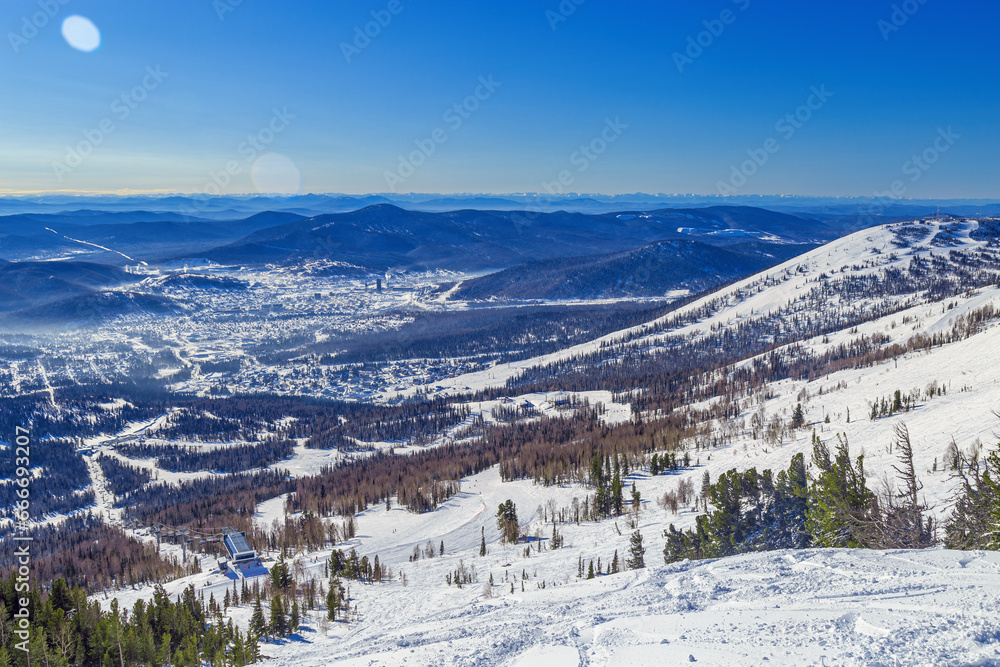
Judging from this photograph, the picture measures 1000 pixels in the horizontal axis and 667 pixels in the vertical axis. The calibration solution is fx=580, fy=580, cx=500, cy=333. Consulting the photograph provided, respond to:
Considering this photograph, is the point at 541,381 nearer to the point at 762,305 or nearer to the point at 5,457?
the point at 762,305

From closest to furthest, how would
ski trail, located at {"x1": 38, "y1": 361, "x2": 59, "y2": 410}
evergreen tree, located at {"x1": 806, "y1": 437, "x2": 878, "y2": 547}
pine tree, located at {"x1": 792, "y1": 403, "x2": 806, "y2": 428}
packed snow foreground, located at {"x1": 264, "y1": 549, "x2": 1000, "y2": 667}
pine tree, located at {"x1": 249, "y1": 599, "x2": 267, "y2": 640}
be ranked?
packed snow foreground, located at {"x1": 264, "y1": 549, "x2": 1000, "y2": 667}, evergreen tree, located at {"x1": 806, "y1": 437, "x2": 878, "y2": 547}, pine tree, located at {"x1": 249, "y1": 599, "x2": 267, "y2": 640}, pine tree, located at {"x1": 792, "y1": 403, "x2": 806, "y2": 428}, ski trail, located at {"x1": 38, "y1": 361, "x2": 59, "y2": 410}

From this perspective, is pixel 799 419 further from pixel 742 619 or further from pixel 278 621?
pixel 278 621

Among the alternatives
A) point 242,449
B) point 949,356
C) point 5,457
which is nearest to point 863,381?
point 949,356

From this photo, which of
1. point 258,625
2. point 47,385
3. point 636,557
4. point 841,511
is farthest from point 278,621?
point 47,385

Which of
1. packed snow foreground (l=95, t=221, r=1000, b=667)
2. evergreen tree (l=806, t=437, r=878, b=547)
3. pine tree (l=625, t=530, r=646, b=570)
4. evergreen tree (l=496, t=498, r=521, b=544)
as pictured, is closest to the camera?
packed snow foreground (l=95, t=221, r=1000, b=667)

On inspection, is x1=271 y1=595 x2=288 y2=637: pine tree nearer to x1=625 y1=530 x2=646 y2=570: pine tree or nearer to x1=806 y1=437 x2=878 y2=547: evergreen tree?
x1=625 y1=530 x2=646 y2=570: pine tree

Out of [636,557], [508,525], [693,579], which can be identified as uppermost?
[693,579]

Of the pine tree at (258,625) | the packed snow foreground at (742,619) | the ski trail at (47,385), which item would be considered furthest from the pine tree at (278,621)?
the ski trail at (47,385)

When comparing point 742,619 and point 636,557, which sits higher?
point 742,619

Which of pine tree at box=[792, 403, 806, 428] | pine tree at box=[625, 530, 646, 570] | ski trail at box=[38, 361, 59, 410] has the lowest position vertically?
ski trail at box=[38, 361, 59, 410]

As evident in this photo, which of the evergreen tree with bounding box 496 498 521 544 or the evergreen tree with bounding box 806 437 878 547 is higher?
the evergreen tree with bounding box 806 437 878 547

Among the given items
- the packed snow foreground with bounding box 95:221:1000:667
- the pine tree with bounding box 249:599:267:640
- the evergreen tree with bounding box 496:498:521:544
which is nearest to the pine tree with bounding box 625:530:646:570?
the packed snow foreground with bounding box 95:221:1000:667
